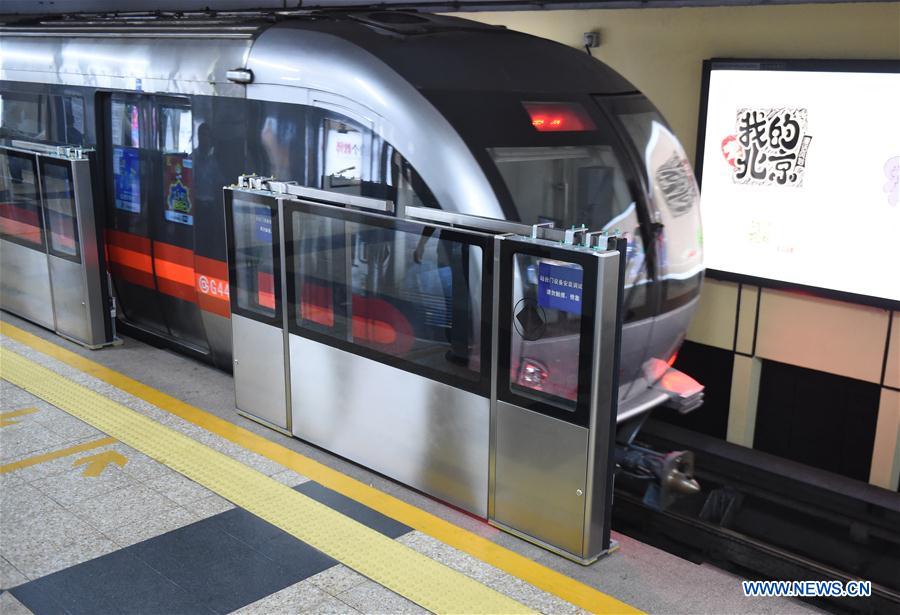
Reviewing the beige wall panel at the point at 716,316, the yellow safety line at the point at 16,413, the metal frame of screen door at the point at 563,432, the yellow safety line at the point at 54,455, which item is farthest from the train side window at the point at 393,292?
the beige wall panel at the point at 716,316

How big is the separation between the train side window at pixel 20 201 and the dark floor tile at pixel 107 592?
4.00 meters

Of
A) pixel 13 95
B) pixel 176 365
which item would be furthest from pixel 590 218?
pixel 13 95

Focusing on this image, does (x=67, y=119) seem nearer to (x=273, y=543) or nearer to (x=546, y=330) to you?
(x=273, y=543)

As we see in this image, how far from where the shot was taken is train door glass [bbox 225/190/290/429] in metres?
5.31

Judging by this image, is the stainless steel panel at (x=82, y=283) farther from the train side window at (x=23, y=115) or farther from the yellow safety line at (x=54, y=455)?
the yellow safety line at (x=54, y=455)

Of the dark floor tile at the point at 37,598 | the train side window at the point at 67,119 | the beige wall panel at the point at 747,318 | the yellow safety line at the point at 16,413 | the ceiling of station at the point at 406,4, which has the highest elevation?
the ceiling of station at the point at 406,4

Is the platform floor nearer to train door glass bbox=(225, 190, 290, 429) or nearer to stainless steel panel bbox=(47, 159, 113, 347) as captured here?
train door glass bbox=(225, 190, 290, 429)

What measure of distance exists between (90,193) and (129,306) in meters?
1.06

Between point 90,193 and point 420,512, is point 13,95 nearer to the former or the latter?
point 90,193

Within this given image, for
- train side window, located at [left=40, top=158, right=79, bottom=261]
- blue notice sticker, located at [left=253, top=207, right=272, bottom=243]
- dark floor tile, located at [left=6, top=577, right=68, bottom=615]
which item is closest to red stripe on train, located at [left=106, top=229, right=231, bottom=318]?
train side window, located at [left=40, top=158, right=79, bottom=261]

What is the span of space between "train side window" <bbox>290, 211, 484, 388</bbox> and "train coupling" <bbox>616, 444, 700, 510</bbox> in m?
1.53

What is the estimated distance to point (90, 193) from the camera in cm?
674

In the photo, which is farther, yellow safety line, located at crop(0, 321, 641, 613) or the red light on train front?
the red light on train front

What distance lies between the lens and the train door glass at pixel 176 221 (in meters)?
6.39
